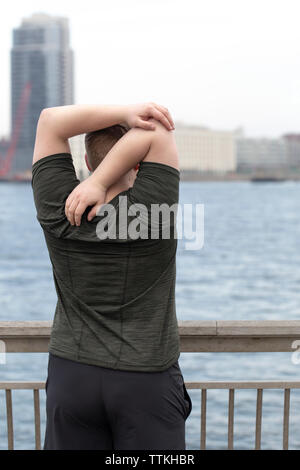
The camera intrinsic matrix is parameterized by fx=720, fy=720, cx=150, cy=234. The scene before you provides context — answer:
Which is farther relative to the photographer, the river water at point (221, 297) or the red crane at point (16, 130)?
the red crane at point (16, 130)

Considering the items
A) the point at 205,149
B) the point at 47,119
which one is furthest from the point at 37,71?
the point at 47,119

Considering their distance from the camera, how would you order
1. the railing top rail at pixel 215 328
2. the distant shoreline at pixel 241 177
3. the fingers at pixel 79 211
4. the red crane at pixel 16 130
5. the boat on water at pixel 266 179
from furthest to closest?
the boat on water at pixel 266 179
the distant shoreline at pixel 241 177
the red crane at pixel 16 130
the railing top rail at pixel 215 328
the fingers at pixel 79 211

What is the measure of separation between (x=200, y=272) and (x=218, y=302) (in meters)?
8.70

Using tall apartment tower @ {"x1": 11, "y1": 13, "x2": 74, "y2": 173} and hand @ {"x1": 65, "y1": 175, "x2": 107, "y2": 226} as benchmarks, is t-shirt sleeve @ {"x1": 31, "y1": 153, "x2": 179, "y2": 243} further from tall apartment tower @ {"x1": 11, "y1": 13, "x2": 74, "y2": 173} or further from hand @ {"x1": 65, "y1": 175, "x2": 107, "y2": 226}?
tall apartment tower @ {"x1": 11, "y1": 13, "x2": 74, "y2": 173}

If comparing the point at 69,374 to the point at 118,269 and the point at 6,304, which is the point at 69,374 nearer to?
the point at 118,269

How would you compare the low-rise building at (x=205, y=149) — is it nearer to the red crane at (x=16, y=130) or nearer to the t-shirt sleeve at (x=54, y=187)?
the red crane at (x=16, y=130)

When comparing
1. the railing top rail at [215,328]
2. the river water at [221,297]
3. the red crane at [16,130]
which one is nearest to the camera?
the railing top rail at [215,328]

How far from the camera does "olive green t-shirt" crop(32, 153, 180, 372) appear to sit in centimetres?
186

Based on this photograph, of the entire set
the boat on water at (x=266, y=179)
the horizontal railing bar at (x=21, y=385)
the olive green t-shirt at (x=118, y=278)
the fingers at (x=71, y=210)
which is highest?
the fingers at (x=71, y=210)

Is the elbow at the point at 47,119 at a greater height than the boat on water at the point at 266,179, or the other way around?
the elbow at the point at 47,119

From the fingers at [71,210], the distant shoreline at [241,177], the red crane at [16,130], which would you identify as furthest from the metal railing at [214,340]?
the distant shoreline at [241,177]

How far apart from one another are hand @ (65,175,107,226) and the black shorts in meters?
0.39

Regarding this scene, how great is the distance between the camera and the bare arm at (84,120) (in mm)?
1892

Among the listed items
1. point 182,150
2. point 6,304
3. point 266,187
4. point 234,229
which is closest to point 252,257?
point 234,229
